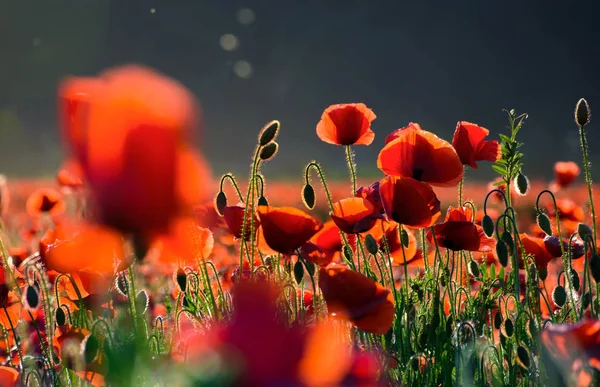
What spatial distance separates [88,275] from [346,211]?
0.73 m

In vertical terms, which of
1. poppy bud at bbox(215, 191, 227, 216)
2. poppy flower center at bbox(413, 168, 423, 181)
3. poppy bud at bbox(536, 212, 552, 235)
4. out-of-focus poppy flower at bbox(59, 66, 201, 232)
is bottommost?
poppy bud at bbox(536, 212, 552, 235)

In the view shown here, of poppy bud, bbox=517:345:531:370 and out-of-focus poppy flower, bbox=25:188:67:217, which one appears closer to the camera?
poppy bud, bbox=517:345:531:370

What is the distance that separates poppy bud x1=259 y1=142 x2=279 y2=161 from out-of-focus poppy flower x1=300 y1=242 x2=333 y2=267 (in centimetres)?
28

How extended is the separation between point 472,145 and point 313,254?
693mm

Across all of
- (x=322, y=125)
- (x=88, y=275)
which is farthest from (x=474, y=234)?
(x=88, y=275)

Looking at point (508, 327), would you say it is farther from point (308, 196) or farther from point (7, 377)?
point (7, 377)

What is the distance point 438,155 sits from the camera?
1.77m

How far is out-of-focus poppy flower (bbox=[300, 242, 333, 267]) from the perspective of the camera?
1713 mm

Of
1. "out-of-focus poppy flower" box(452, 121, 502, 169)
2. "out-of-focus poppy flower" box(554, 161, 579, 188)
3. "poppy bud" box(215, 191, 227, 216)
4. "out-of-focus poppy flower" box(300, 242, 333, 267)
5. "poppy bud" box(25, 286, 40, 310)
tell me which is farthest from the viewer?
"out-of-focus poppy flower" box(554, 161, 579, 188)

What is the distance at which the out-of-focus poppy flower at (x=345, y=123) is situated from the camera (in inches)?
81.4

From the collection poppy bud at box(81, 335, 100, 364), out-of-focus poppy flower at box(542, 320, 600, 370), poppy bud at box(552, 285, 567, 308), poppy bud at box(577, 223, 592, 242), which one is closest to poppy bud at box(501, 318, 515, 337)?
poppy bud at box(552, 285, 567, 308)

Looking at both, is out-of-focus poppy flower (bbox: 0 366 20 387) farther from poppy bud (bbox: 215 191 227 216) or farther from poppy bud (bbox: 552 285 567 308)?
poppy bud (bbox: 552 285 567 308)

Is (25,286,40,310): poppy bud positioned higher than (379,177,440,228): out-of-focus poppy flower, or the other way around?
(379,177,440,228): out-of-focus poppy flower

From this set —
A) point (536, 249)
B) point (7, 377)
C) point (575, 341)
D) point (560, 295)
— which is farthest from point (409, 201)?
point (7, 377)
